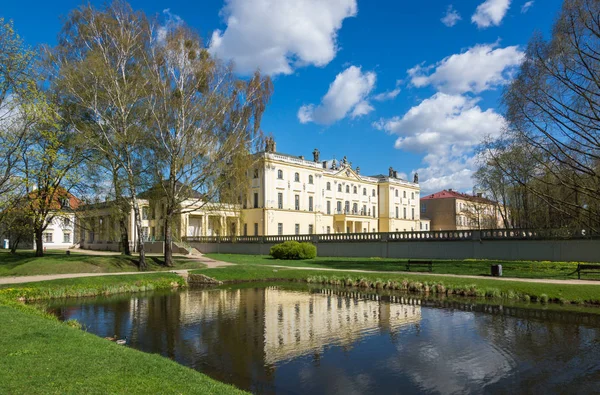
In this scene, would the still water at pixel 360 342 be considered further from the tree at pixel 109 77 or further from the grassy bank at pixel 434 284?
the tree at pixel 109 77

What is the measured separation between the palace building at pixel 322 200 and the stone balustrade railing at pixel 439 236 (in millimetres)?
5106

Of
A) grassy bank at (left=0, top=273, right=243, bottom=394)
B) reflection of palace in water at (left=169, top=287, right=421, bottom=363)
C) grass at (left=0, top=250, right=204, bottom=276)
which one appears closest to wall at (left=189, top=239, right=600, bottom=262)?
reflection of palace in water at (left=169, top=287, right=421, bottom=363)

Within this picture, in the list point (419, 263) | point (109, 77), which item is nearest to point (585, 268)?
point (419, 263)

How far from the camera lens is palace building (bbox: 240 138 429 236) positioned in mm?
58938

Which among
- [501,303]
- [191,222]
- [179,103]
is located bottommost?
[501,303]

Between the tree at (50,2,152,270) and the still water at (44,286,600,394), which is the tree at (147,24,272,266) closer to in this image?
the tree at (50,2,152,270)

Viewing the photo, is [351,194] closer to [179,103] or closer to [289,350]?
[179,103]

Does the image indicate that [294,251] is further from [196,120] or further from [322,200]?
[322,200]

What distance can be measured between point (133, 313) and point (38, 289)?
20.8 feet

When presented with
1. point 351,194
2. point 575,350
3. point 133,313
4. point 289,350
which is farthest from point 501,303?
point 351,194

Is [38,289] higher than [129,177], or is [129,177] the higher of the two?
[129,177]

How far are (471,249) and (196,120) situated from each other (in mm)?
22007

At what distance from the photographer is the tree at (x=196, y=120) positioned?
27.0 m

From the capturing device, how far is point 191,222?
5984 centimetres
